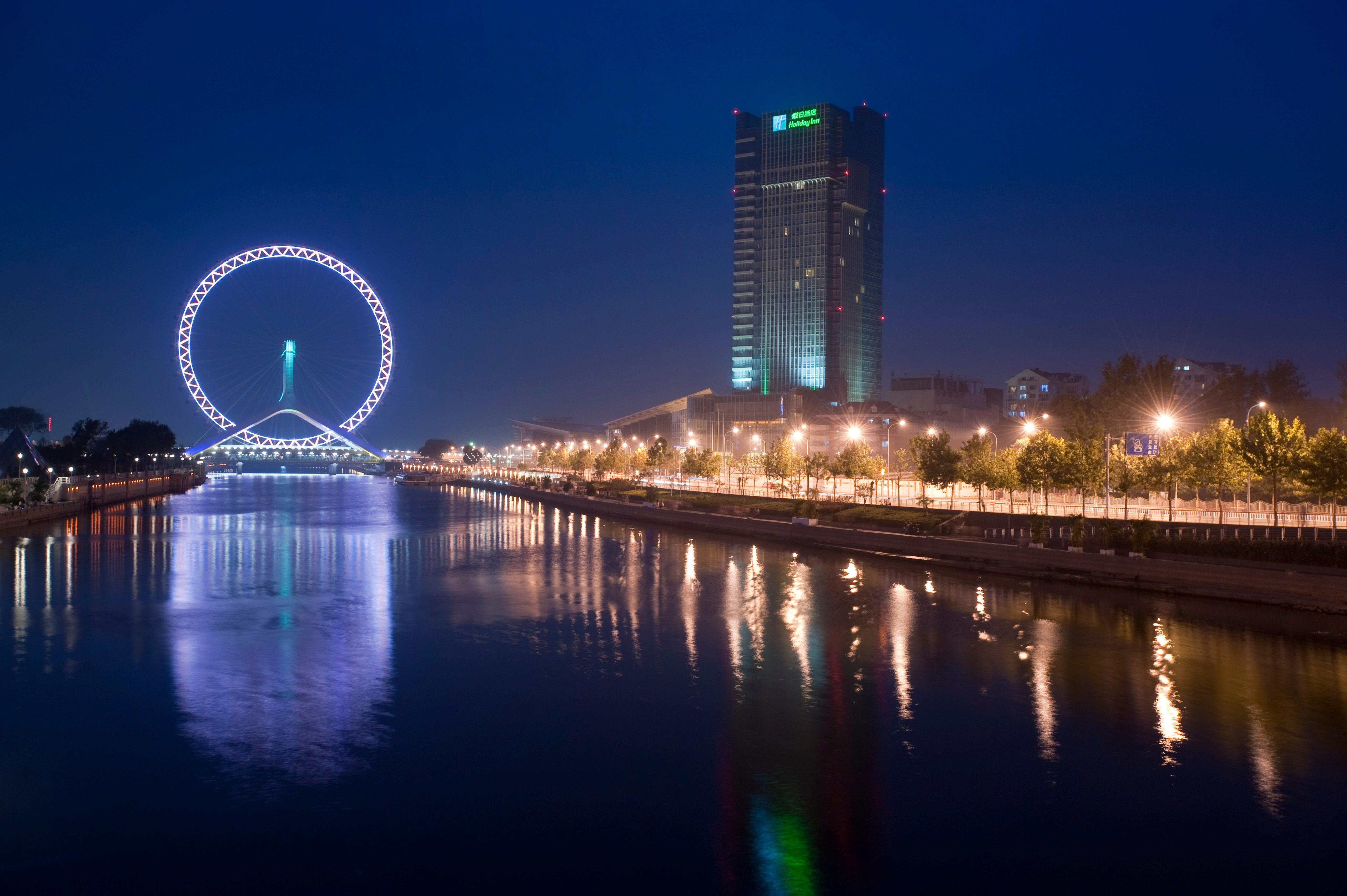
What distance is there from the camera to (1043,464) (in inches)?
1602

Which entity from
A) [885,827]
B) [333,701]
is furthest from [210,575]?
[885,827]

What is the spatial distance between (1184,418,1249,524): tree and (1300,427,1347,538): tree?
165 inches

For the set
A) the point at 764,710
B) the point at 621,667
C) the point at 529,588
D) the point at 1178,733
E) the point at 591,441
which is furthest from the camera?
the point at 591,441

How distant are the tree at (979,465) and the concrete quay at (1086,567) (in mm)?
7534

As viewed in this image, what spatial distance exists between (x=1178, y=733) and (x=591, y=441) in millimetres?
170066

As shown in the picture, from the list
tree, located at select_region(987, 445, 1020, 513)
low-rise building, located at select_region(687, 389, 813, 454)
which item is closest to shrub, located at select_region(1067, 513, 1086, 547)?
tree, located at select_region(987, 445, 1020, 513)

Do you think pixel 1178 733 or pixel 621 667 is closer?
pixel 1178 733

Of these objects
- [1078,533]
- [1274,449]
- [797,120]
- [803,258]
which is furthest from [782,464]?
[797,120]

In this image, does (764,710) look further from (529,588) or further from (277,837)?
(529,588)

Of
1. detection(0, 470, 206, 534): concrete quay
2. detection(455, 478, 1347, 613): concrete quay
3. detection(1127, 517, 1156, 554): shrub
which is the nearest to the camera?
detection(455, 478, 1347, 613): concrete quay

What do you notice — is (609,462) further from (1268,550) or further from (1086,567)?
(1268,550)

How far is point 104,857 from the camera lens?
9.75 m

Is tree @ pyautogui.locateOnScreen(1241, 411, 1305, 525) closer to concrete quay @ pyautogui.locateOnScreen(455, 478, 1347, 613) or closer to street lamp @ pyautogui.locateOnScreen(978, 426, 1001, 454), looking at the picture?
concrete quay @ pyautogui.locateOnScreen(455, 478, 1347, 613)

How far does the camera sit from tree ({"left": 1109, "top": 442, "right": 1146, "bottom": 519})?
37.4 meters
